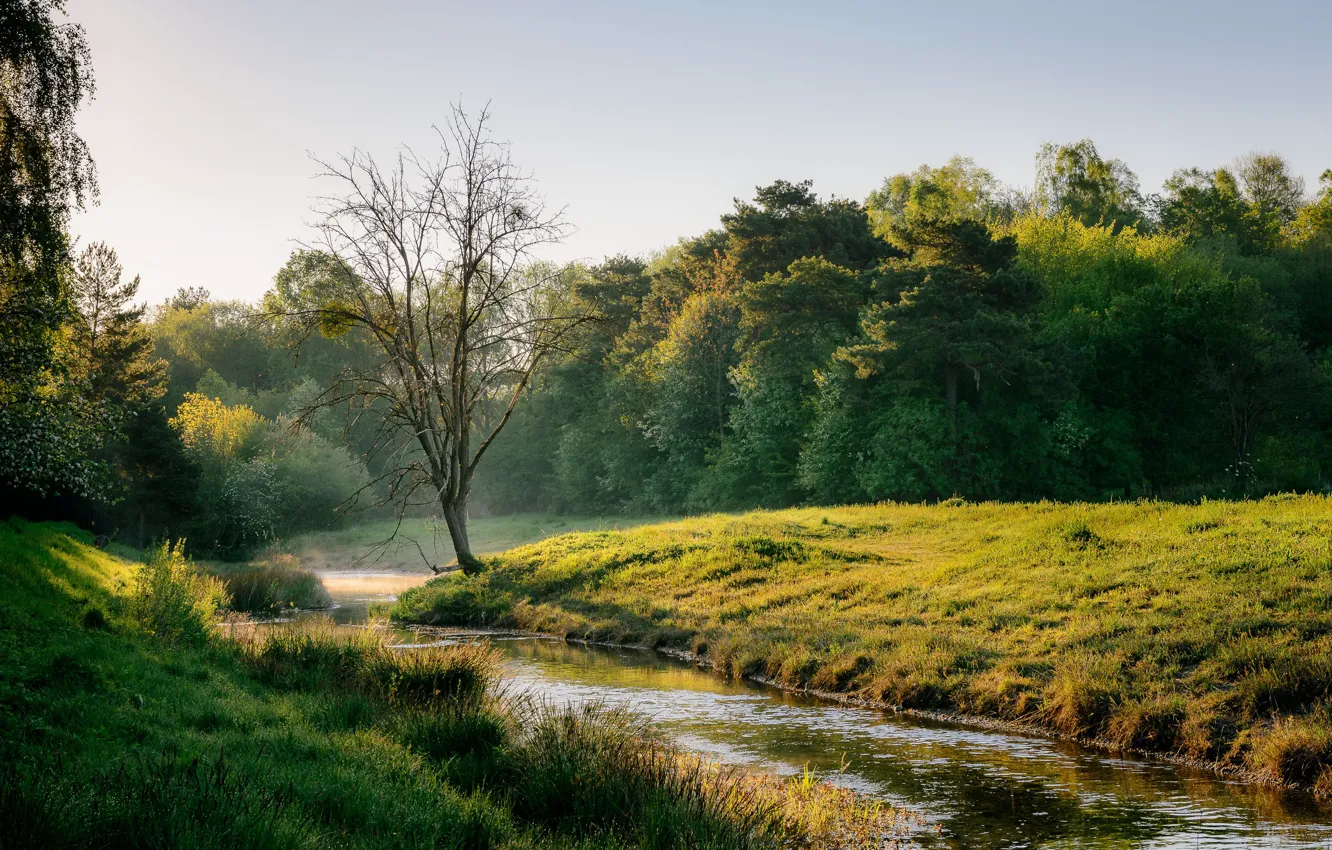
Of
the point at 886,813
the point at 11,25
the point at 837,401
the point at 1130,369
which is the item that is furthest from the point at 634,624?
the point at 1130,369

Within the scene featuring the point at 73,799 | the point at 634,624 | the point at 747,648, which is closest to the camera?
the point at 73,799

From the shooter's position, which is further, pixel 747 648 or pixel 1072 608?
pixel 747 648

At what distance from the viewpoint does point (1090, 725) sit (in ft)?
44.8

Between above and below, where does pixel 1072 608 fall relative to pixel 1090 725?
above

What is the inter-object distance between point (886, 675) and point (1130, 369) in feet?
132

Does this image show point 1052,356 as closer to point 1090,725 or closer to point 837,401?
point 837,401

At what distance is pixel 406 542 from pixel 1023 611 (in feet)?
163

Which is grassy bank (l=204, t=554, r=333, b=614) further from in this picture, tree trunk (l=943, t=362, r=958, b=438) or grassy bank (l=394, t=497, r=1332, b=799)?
tree trunk (l=943, t=362, r=958, b=438)

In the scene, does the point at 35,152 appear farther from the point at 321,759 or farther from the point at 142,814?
the point at 142,814

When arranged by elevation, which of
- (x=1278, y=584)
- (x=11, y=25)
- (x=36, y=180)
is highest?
(x=11, y=25)

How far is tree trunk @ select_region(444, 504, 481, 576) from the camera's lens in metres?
33.1

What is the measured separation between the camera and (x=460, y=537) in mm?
33531

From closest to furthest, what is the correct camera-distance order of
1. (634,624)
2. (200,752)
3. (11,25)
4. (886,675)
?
(200,752) → (11,25) → (886,675) → (634,624)

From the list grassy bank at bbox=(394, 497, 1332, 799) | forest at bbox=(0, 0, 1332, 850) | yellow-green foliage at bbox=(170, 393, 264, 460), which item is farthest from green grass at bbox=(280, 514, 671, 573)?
grassy bank at bbox=(394, 497, 1332, 799)
